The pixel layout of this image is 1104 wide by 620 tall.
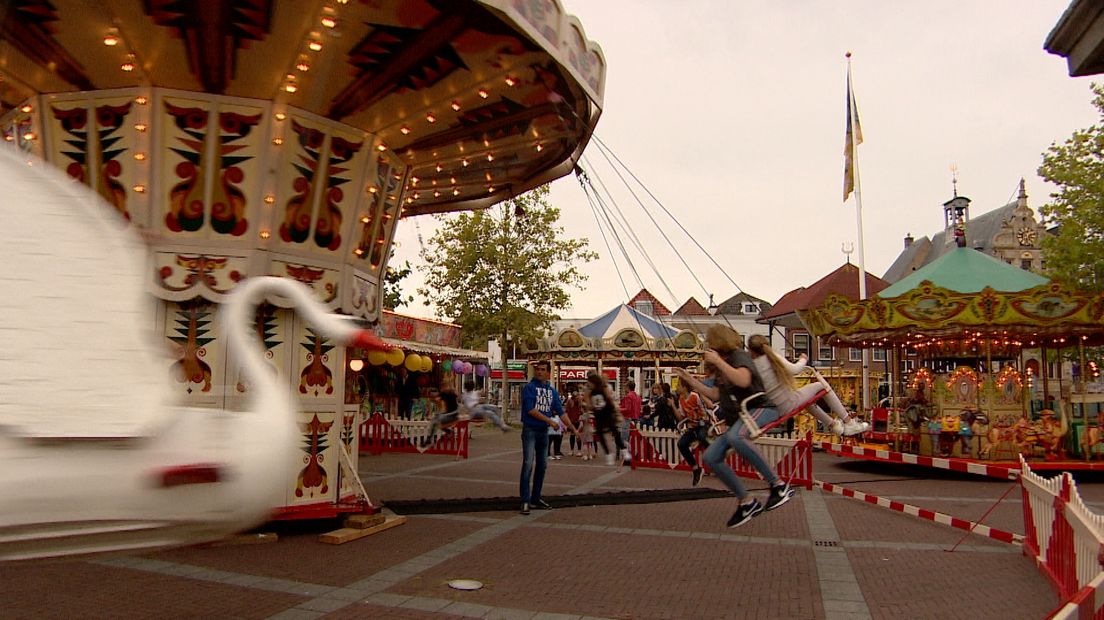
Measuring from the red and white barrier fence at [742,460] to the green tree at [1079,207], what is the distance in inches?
485

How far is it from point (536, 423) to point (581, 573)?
289 cm

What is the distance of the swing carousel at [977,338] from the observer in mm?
15641

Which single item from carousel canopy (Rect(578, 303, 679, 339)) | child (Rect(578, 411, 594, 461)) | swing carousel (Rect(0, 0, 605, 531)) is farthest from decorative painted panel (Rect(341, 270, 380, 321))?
carousel canopy (Rect(578, 303, 679, 339))

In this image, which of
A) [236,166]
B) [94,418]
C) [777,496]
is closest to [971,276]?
[777,496]

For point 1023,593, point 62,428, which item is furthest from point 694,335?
point 62,428

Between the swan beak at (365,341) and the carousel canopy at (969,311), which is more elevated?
the carousel canopy at (969,311)

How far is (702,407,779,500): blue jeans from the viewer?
21.8 ft

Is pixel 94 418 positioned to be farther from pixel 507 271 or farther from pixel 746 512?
pixel 507 271

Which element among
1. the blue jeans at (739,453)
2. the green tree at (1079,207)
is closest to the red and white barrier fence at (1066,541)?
the blue jeans at (739,453)

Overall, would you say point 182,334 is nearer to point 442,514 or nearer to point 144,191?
point 144,191

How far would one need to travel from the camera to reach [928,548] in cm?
802

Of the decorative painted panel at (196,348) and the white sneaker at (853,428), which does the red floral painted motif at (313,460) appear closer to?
the decorative painted panel at (196,348)

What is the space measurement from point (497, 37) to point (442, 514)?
575 cm

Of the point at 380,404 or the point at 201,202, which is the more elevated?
the point at 201,202
